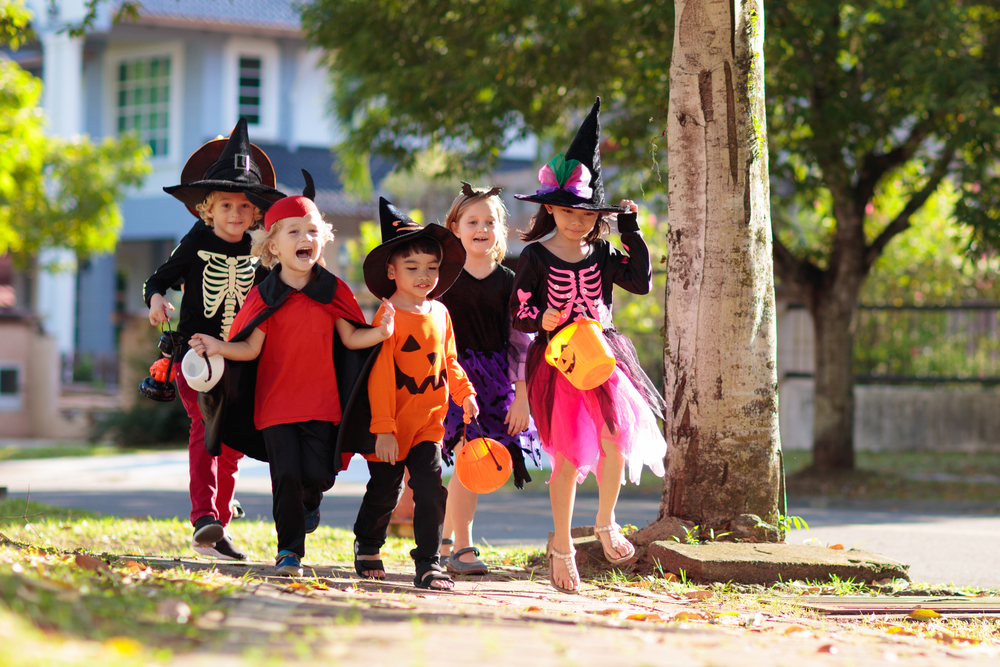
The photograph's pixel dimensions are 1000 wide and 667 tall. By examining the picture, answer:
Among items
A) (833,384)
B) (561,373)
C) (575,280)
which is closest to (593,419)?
(561,373)

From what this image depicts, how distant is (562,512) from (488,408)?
0.79 meters

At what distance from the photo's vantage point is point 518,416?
195 inches

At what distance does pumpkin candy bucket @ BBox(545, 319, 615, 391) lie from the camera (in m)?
4.61

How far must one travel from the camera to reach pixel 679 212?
5.64 meters

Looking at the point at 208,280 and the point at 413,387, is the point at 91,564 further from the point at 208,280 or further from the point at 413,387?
the point at 208,280

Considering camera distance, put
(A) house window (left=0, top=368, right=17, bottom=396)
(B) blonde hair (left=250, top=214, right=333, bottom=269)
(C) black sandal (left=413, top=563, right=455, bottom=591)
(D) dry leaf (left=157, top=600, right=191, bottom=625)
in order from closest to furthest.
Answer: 1. (D) dry leaf (left=157, top=600, right=191, bottom=625)
2. (C) black sandal (left=413, top=563, right=455, bottom=591)
3. (B) blonde hair (left=250, top=214, right=333, bottom=269)
4. (A) house window (left=0, top=368, right=17, bottom=396)

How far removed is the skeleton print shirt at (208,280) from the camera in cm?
530

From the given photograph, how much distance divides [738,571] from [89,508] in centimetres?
600

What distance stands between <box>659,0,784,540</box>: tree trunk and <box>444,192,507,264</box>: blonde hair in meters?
1.02

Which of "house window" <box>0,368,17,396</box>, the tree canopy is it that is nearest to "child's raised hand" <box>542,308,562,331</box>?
the tree canopy

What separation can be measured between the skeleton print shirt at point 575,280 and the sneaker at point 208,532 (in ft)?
6.01

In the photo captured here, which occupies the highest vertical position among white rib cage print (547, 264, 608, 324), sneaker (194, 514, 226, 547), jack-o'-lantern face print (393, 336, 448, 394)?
white rib cage print (547, 264, 608, 324)

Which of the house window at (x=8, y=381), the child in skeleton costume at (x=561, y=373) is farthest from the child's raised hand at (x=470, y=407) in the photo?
the house window at (x=8, y=381)

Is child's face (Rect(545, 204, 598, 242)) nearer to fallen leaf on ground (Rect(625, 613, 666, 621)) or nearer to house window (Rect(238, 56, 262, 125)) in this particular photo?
fallen leaf on ground (Rect(625, 613, 666, 621))
